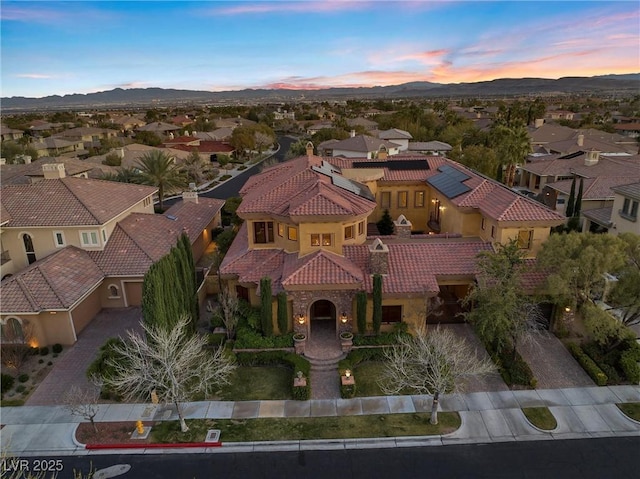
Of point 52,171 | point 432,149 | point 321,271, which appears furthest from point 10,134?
point 321,271

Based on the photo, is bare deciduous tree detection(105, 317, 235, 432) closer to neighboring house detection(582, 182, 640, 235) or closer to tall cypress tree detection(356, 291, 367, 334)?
tall cypress tree detection(356, 291, 367, 334)

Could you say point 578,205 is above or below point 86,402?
above

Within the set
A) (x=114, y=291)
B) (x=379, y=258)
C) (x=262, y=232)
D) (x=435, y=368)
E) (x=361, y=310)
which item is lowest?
(x=114, y=291)

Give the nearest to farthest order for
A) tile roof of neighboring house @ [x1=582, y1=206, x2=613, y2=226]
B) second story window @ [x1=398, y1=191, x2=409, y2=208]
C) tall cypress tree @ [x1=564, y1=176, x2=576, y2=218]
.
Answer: tile roof of neighboring house @ [x1=582, y1=206, x2=613, y2=226] → second story window @ [x1=398, y1=191, x2=409, y2=208] → tall cypress tree @ [x1=564, y1=176, x2=576, y2=218]

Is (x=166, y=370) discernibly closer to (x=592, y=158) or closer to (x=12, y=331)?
(x=12, y=331)

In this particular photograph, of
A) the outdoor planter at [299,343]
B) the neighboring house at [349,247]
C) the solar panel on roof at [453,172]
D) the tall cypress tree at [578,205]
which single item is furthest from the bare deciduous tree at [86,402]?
the tall cypress tree at [578,205]

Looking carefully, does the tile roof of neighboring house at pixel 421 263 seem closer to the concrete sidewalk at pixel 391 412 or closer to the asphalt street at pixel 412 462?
the concrete sidewalk at pixel 391 412

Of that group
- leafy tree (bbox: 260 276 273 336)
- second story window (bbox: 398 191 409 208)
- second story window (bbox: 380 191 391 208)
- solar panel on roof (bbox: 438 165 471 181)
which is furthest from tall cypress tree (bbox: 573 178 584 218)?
leafy tree (bbox: 260 276 273 336)
